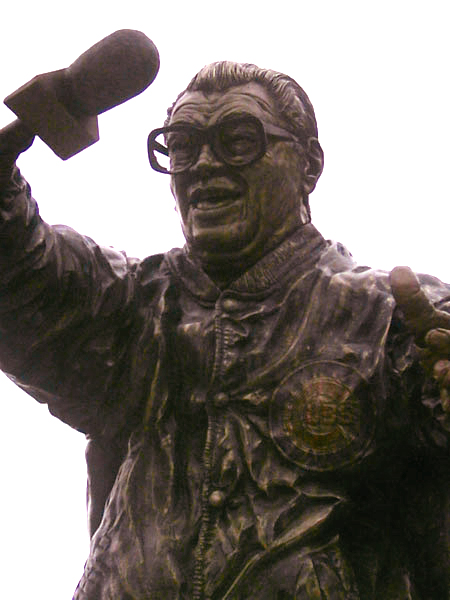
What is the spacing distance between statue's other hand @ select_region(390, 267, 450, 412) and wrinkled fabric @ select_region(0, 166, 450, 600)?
8.8 inches

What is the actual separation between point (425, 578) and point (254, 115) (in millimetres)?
1271

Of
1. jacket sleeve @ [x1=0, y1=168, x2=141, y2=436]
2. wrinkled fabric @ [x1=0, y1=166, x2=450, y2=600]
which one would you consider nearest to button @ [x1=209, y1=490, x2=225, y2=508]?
wrinkled fabric @ [x1=0, y1=166, x2=450, y2=600]

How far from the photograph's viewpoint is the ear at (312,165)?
377cm

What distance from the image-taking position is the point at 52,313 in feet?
11.7

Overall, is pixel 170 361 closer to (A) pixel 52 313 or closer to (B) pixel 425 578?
(A) pixel 52 313

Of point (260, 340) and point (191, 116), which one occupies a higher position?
point (191, 116)

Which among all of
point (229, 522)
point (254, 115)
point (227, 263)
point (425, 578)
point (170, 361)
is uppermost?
point (254, 115)

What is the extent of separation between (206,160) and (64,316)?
0.55 metres

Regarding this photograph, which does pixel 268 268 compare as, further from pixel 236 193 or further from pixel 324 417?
pixel 324 417

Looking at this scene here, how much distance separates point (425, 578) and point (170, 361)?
0.86 metres

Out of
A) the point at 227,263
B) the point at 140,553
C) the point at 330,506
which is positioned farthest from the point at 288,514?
the point at 227,263

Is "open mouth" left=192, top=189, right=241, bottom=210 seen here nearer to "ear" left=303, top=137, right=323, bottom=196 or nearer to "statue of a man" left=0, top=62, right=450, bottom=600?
"statue of a man" left=0, top=62, right=450, bottom=600

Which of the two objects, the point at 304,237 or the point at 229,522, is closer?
the point at 229,522

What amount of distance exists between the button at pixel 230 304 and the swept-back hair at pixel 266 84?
0.49 meters
